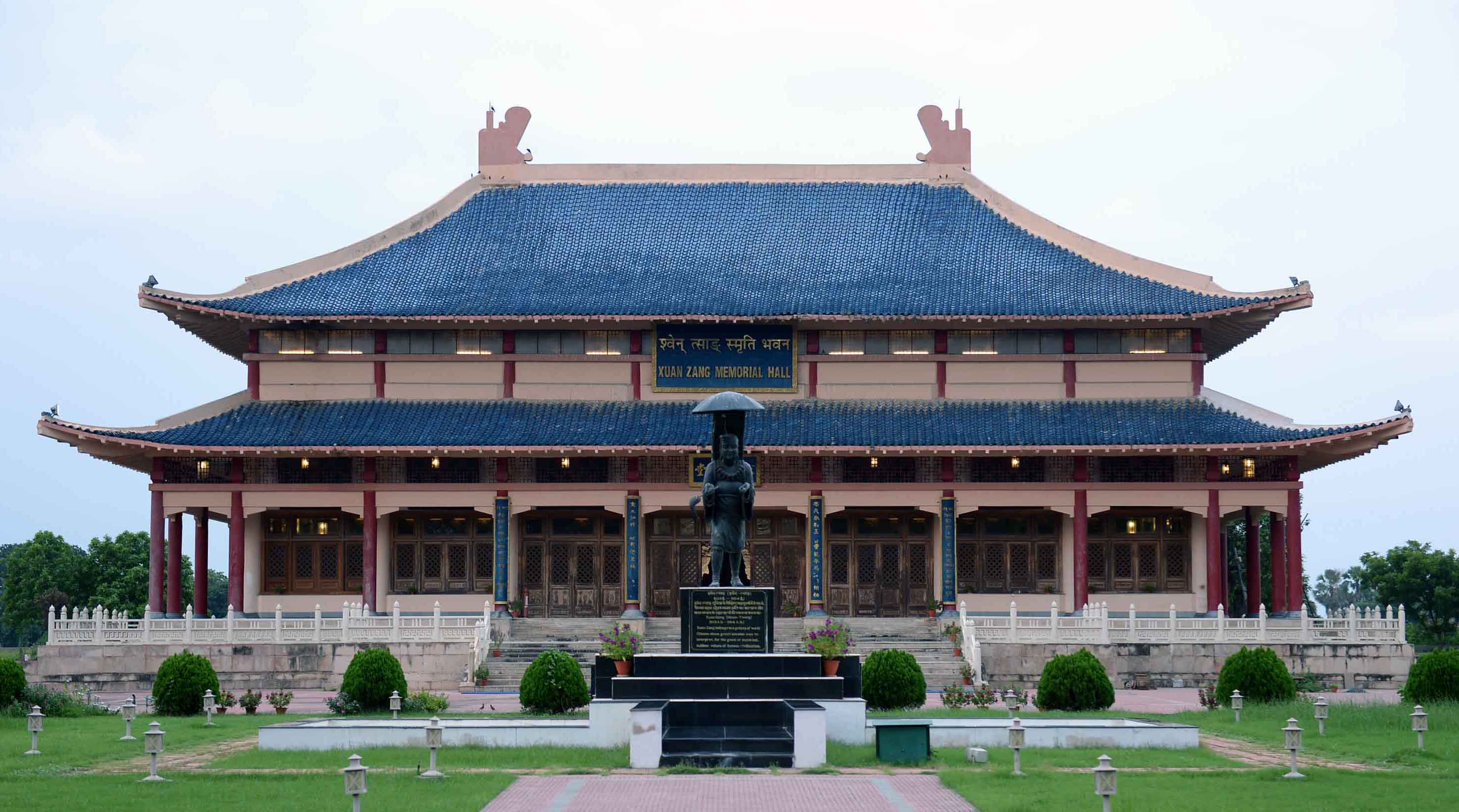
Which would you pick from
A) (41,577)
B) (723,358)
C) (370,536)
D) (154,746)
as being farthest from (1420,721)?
(41,577)

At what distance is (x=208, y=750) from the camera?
24.4 meters

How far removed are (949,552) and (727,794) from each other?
1043 inches

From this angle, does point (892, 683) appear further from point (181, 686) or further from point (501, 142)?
point (501, 142)

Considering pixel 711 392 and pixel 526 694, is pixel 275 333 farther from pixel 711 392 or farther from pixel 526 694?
pixel 526 694

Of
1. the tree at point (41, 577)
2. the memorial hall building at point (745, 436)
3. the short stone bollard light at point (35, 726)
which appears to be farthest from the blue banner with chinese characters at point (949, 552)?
the tree at point (41, 577)

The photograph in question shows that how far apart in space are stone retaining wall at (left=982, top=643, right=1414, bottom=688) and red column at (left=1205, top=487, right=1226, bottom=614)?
586 cm

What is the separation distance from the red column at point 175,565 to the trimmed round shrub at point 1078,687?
2626 cm

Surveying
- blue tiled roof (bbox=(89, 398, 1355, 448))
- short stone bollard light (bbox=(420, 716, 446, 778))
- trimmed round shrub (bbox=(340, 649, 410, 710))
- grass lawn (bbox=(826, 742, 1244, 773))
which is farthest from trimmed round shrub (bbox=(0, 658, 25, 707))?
grass lawn (bbox=(826, 742, 1244, 773))

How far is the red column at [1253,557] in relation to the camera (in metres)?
46.4

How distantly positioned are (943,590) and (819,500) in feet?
14.5

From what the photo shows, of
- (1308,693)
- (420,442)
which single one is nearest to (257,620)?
(420,442)

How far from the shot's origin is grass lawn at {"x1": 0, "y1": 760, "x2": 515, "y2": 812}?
59.5 feet

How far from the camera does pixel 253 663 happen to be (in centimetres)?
3794

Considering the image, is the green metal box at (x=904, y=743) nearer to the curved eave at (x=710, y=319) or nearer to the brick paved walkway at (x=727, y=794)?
the brick paved walkway at (x=727, y=794)
